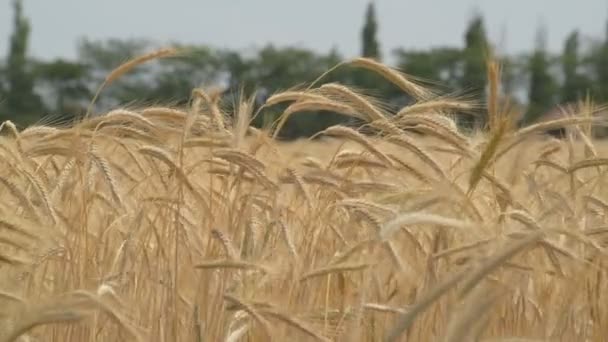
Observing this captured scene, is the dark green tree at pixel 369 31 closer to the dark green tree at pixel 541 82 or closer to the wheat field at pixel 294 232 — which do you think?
the dark green tree at pixel 541 82

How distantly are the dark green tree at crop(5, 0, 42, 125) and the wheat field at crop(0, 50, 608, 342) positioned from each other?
26418mm

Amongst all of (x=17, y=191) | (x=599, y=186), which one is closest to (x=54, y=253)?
(x=17, y=191)

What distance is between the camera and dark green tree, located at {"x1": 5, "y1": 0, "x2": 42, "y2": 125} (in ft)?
117

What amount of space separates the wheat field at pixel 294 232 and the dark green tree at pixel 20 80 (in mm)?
26418

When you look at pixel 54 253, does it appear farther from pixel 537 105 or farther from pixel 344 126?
pixel 537 105

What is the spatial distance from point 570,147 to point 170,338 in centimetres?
161

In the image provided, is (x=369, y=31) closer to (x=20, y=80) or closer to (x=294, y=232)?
(x=20, y=80)

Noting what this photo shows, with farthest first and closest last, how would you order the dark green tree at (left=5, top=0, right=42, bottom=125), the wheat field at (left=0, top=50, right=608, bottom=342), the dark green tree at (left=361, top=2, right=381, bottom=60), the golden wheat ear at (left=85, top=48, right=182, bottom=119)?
the dark green tree at (left=361, top=2, right=381, bottom=60), the dark green tree at (left=5, top=0, right=42, bottom=125), the golden wheat ear at (left=85, top=48, right=182, bottom=119), the wheat field at (left=0, top=50, right=608, bottom=342)

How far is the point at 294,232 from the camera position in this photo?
3.44m

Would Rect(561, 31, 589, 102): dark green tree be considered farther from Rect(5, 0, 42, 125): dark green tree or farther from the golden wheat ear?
the golden wheat ear

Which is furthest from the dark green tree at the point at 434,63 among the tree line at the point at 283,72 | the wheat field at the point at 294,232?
the wheat field at the point at 294,232

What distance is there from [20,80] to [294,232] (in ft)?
128

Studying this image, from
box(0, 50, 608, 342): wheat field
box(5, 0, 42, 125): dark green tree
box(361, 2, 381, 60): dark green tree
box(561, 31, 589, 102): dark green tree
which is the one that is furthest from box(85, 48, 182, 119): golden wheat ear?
box(361, 2, 381, 60): dark green tree

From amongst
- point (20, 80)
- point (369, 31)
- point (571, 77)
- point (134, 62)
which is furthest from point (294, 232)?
point (369, 31)
